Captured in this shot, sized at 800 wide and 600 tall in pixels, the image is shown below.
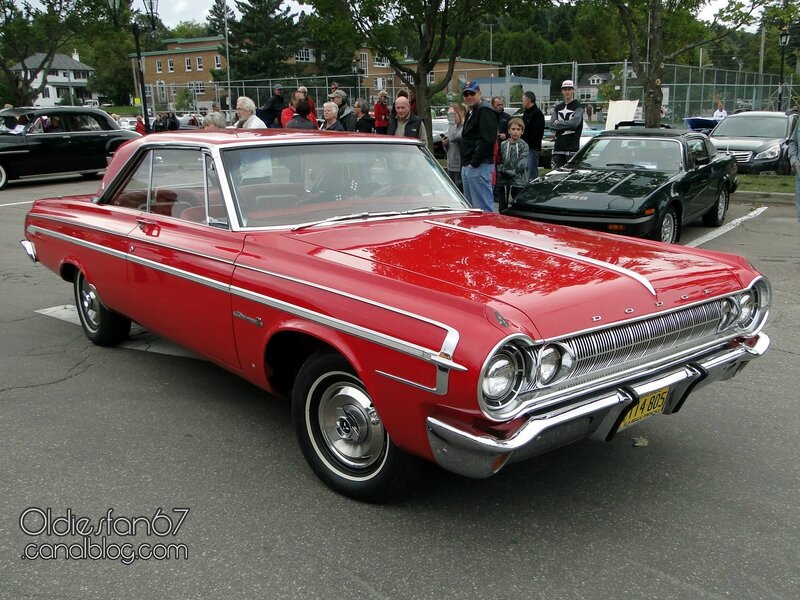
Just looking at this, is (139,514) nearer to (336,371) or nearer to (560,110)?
(336,371)

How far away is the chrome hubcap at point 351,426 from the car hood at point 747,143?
49.0ft

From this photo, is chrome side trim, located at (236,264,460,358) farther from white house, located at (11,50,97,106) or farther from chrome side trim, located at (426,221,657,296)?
white house, located at (11,50,97,106)

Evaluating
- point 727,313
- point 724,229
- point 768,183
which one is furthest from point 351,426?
point 768,183

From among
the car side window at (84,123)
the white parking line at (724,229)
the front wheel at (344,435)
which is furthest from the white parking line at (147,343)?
the car side window at (84,123)

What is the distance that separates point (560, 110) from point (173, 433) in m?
9.35

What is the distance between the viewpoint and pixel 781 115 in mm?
17375

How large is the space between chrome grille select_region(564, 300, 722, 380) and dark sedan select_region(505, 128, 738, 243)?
470cm

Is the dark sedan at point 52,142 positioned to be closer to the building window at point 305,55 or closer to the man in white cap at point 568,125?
the man in white cap at point 568,125

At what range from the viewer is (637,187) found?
8.53 m

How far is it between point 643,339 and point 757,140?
15.4 meters

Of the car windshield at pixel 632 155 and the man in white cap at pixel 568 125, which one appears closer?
the car windshield at pixel 632 155

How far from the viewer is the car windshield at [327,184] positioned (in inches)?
158

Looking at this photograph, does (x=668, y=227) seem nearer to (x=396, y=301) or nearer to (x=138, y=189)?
(x=138, y=189)

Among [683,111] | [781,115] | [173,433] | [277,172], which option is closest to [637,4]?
[781,115]
